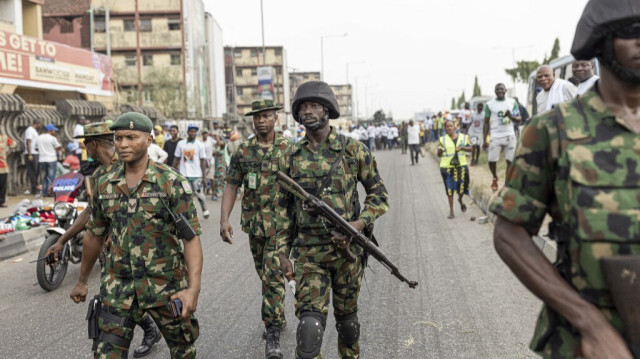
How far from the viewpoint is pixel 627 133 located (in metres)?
1.70

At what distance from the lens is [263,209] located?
5.23m

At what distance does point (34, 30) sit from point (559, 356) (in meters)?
31.6

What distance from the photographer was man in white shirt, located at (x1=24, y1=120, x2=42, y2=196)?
52.3 ft

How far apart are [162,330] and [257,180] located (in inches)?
78.3

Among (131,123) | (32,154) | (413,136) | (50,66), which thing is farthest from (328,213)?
(50,66)

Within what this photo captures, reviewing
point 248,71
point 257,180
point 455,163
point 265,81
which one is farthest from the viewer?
point 248,71

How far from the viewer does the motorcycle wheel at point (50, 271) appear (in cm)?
671

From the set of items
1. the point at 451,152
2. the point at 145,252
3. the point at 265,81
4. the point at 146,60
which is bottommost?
the point at 145,252

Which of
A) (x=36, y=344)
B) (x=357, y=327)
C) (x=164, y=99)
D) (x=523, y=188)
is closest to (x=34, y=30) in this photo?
(x=164, y=99)

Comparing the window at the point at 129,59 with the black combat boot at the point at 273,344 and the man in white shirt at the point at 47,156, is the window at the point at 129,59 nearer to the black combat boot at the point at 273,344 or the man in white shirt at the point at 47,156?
the man in white shirt at the point at 47,156

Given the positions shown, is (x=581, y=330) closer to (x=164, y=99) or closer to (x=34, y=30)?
(x=34, y=30)

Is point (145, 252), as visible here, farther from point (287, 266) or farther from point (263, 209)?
point (263, 209)

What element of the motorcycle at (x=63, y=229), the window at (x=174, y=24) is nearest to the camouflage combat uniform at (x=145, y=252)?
the motorcycle at (x=63, y=229)

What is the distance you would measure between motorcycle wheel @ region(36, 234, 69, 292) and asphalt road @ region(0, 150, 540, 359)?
110mm
